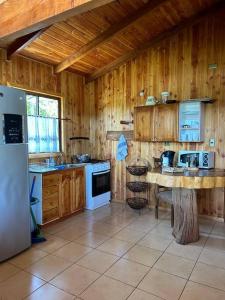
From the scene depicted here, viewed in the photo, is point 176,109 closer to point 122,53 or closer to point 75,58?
point 122,53

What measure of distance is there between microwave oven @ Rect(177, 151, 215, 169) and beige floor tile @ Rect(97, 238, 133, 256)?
5.36 ft

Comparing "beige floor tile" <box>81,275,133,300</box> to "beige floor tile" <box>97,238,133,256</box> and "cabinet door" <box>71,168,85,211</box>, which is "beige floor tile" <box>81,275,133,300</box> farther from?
"cabinet door" <box>71,168,85,211</box>

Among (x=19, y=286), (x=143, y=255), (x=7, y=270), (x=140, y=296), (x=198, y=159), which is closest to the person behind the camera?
(x=140, y=296)

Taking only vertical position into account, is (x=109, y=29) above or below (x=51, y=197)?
above

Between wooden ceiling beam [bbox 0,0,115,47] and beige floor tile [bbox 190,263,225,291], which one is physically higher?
wooden ceiling beam [bbox 0,0,115,47]

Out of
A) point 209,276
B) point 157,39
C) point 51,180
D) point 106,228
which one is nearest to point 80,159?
point 51,180

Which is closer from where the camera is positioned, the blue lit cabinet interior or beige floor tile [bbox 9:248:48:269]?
beige floor tile [bbox 9:248:48:269]

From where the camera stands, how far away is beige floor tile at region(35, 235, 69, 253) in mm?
2900

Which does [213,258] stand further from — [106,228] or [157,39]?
[157,39]

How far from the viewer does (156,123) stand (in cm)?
409

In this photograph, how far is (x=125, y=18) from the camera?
3.50 metres

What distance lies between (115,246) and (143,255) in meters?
Result: 0.40

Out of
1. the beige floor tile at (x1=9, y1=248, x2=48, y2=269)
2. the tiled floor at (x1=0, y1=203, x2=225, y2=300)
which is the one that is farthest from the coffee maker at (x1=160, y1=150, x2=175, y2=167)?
the beige floor tile at (x1=9, y1=248, x2=48, y2=269)

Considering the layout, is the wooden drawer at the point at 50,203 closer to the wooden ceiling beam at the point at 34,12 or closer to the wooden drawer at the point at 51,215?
the wooden drawer at the point at 51,215
